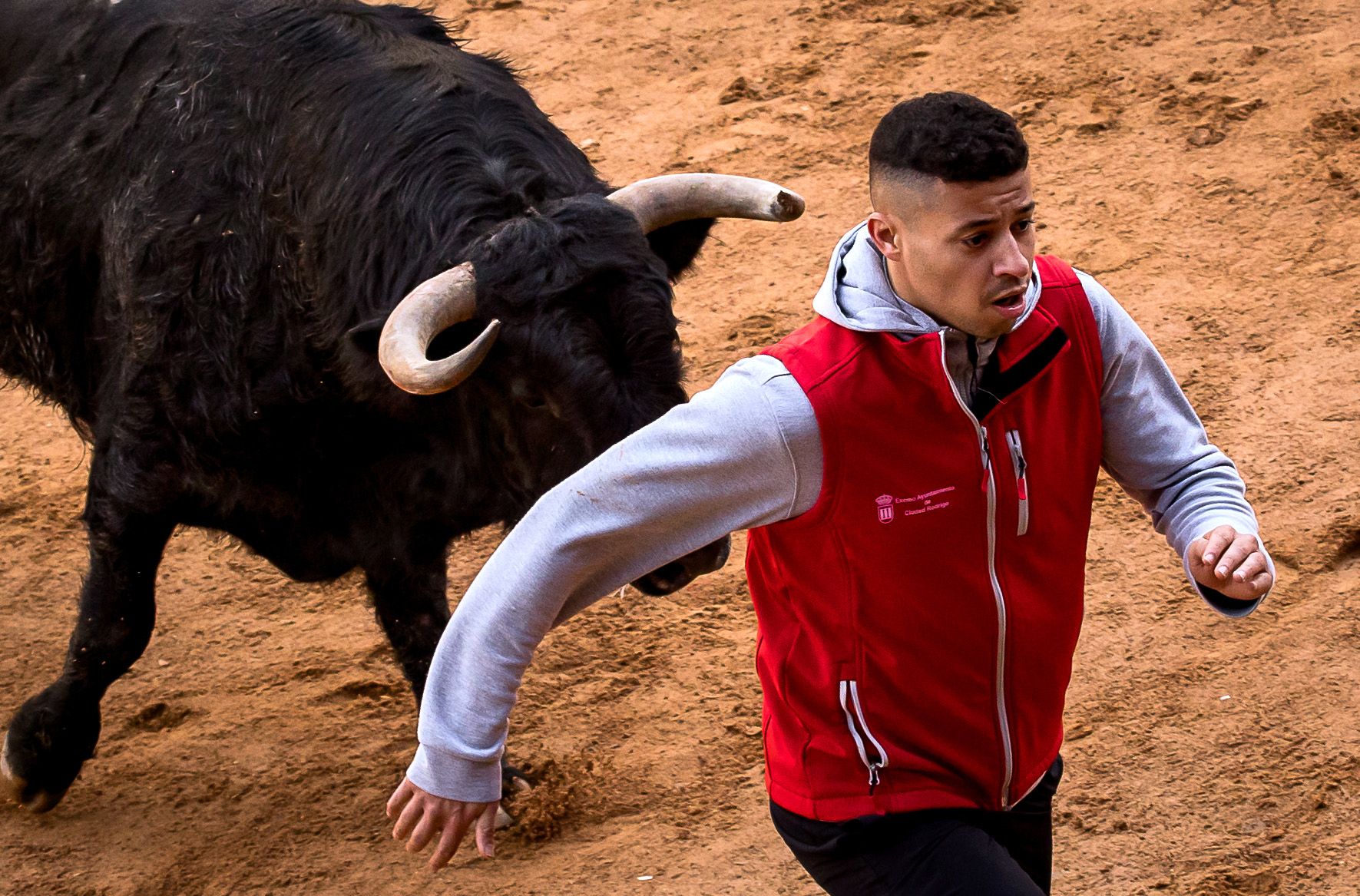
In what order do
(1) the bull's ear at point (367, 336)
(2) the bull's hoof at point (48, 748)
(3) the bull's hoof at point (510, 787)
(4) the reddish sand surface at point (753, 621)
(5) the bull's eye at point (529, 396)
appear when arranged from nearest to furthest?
(5) the bull's eye at point (529, 396) < (1) the bull's ear at point (367, 336) < (4) the reddish sand surface at point (753, 621) < (3) the bull's hoof at point (510, 787) < (2) the bull's hoof at point (48, 748)

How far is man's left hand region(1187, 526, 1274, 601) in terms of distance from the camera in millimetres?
2334

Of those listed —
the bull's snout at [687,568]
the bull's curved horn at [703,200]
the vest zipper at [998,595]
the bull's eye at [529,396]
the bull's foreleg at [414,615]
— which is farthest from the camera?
the bull's foreleg at [414,615]

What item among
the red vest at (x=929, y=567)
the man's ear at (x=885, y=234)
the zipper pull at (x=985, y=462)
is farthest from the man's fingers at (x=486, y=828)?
the man's ear at (x=885, y=234)

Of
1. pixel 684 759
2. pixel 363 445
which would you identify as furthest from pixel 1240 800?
pixel 363 445

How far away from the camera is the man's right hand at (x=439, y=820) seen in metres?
2.26

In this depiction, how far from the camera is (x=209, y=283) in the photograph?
13.8 feet

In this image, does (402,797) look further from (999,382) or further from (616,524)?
(999,382)

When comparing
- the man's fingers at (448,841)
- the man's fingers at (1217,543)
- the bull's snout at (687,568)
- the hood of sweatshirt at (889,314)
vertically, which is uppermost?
the hood of sweatshirt at (889,314)

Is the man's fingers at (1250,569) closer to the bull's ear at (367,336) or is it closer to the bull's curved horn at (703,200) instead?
the bull's curved horn at (703,200)

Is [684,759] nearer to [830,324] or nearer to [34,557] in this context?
[830,324]

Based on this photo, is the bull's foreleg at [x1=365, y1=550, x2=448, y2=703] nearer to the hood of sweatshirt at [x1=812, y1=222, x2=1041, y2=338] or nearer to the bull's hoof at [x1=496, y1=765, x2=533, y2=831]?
the bull's hoof at [x1=496, y1=765, x2=533, y2=831]

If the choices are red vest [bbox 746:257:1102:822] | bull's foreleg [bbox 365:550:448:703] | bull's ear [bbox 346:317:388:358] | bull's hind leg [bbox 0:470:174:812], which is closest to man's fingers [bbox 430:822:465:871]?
red vest [bbox 746:257:1102:822]

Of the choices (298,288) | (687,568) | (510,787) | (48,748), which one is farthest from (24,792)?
(687,568)

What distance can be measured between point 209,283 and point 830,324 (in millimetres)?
2375
